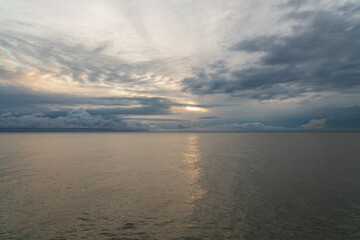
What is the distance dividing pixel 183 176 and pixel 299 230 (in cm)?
1728

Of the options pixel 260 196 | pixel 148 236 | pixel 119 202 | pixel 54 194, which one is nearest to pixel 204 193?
pixel 260 196

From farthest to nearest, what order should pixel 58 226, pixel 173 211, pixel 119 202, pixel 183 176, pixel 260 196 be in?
1. pixel 183 176
2. pixel 260 196
3. pixel 119 202
4. pixel 173 211
5. pixel 58 226

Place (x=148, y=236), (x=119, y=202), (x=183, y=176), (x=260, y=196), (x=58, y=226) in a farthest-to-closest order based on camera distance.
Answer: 1. (x=183, y=176)
2. (x=260, y=196)
3. (x=119, y=202)
4. (x=58, y=226)
5. (x=148, y=236)

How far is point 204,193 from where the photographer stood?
827 inches

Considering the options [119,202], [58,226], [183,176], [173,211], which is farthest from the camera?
[183,176]

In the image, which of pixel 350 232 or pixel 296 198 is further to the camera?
pixel 296 198

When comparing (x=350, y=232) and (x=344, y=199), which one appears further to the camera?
(x=344, y=199)

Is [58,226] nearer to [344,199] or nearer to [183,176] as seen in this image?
[183,176]

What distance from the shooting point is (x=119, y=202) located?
59.8 feet

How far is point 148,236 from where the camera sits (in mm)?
12477

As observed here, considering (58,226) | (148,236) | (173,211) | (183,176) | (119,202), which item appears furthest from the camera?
(183,176)

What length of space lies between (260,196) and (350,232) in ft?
24.9

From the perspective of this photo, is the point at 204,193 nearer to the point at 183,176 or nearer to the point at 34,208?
the point at 183,176

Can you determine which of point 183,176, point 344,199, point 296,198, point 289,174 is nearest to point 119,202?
point 183,176
